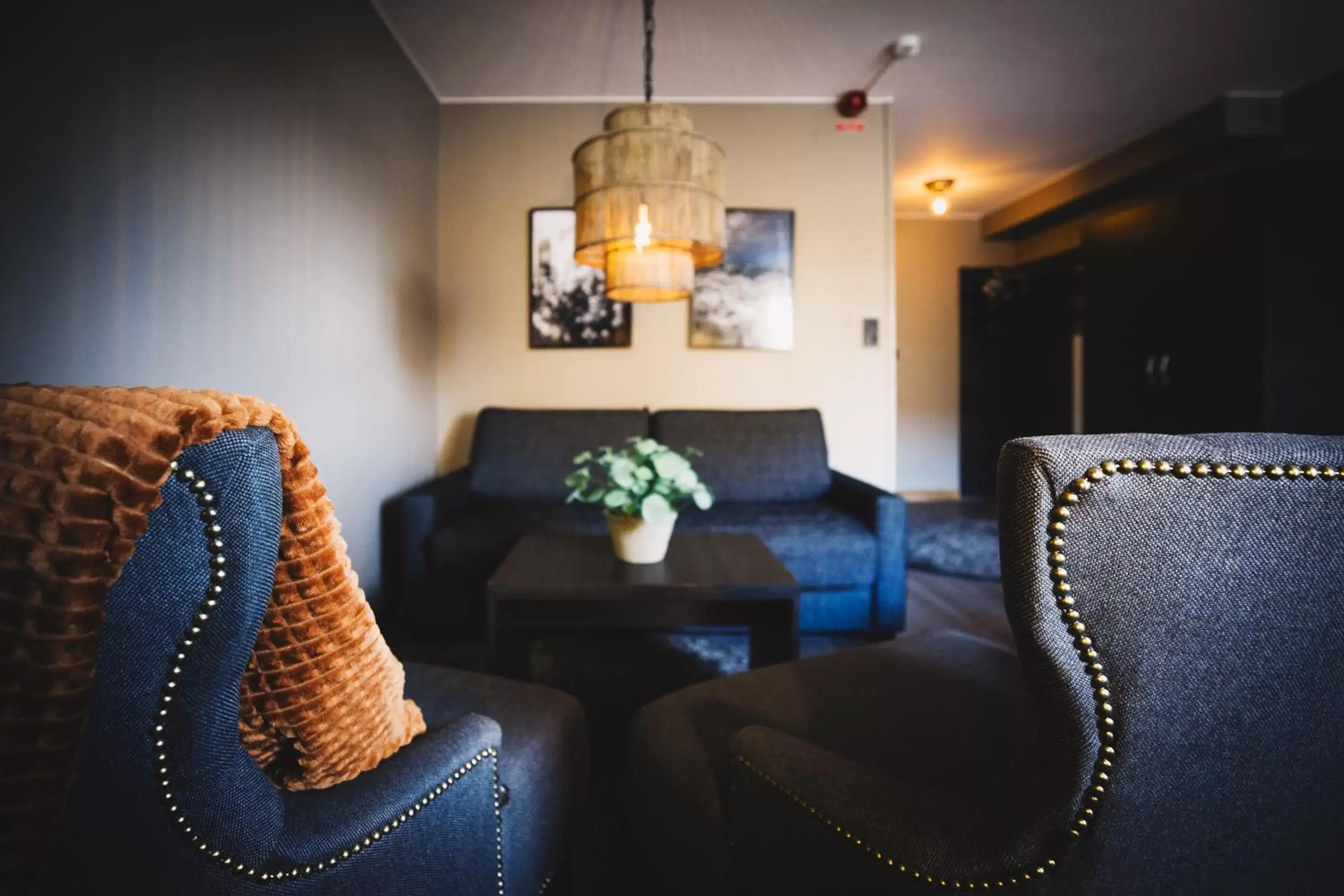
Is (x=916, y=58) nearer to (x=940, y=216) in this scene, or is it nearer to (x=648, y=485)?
(x=648, y=485)

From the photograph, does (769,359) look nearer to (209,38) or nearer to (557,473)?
(557,473)

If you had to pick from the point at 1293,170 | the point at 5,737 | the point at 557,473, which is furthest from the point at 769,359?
the point at 5,737

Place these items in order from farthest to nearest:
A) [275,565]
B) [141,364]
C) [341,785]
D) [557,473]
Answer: [557,473], [141,364], [341,785], [275,565]

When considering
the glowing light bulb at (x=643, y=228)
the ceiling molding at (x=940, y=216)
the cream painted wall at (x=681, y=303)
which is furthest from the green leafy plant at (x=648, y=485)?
the ceiling molding at (x=940, y=216)

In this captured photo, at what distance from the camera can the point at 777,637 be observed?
171 cm

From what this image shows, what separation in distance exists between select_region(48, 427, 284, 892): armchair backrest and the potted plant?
3.89 ft

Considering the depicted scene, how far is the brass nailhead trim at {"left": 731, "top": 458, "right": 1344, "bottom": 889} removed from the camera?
493mm

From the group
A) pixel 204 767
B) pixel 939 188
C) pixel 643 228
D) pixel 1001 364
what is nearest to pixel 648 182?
pixel 643 228

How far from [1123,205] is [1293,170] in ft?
5.15

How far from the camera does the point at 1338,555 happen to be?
499mm

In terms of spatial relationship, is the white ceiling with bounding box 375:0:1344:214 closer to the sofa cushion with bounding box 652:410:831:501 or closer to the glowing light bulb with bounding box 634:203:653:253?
the glowing light bulb with bounding box 634:203:653:253

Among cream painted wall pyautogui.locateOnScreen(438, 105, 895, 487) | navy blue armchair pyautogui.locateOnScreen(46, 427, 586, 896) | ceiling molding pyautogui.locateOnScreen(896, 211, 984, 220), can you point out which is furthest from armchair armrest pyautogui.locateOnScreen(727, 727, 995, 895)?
ceiling molding pyautogui.locateOnScreen(896, 211, 984, 220)

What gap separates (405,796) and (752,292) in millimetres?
3123

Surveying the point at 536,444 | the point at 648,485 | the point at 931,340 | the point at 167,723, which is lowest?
the point at 167,723
